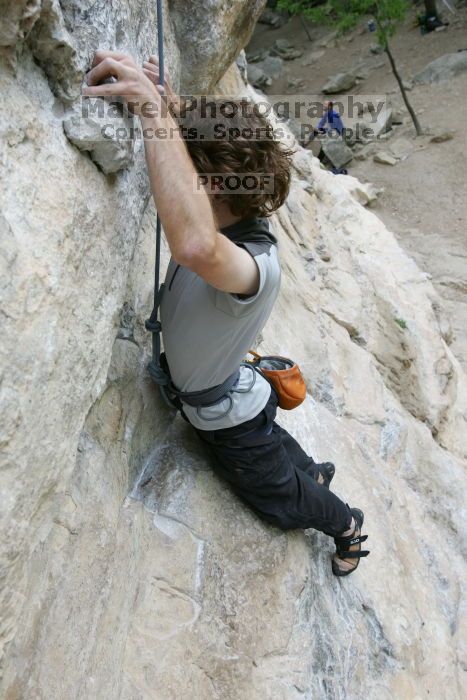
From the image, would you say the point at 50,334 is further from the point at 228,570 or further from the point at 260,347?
the point at 260,347

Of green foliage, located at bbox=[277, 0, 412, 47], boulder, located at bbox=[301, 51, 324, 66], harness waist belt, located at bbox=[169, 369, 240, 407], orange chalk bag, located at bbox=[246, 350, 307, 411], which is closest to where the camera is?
harness waist belt, located at bbox=[169, 369, 240, 407]

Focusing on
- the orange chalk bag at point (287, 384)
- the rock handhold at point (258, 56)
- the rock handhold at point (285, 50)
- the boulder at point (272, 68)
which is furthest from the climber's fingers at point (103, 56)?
the rock handhold at point (258, 56)

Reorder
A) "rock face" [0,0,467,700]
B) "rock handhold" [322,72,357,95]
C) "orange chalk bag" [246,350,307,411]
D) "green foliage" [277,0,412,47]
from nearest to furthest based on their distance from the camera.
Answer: "rock face" [0,0,467,700]
"orange chalk bag" [246,350,307,411]
"green foliage" [277,0,412,47]
"rock handhold" [322,72,357,95]

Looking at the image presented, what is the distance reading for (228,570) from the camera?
247 cm

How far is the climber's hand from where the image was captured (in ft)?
6.09

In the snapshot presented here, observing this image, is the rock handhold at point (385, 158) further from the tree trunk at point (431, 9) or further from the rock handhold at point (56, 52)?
the rock handhold at point (56, 52)

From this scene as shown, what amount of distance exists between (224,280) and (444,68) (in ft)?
63.1

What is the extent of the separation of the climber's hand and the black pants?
1.23m

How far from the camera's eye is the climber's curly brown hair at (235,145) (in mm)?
1909

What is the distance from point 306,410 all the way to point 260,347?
0.51 metres

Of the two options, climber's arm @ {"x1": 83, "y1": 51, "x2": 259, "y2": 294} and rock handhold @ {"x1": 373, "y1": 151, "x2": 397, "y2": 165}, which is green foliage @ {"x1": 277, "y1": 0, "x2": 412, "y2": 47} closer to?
rock handhold @ {"x1": 373, "y1": 151, "x2": 397, "y2": 165}

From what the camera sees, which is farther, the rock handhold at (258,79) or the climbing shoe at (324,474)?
the rock handhold at (258,79)

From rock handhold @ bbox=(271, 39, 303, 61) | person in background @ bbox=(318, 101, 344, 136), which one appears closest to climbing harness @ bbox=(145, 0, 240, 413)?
person in background @ bbox=(318, 101, 344, 136)

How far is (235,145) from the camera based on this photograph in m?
1.91
